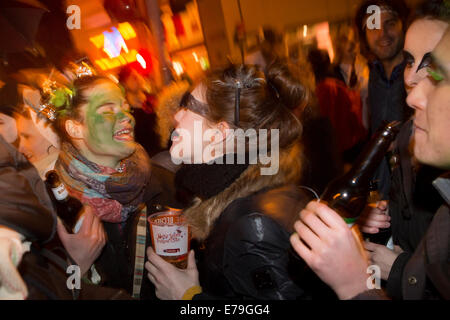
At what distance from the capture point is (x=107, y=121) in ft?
6.42

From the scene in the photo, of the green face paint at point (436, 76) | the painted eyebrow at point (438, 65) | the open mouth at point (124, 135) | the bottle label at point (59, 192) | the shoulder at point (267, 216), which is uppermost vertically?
the painted eyebrow at point (438, 65)

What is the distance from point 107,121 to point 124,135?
0.14 metres

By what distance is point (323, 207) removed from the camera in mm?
1052

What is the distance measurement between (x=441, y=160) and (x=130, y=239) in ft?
5.43

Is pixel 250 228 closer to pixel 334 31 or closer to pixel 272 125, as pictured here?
pixel 272 125

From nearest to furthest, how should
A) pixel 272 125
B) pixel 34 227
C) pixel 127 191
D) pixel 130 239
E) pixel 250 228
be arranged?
pixel 34 227 → pixel 250 228 → pixel 272 125 → pixel 130 239 → pixel 127 191

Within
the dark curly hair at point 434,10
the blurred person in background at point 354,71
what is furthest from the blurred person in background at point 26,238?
the blurred person in background at point 354,71

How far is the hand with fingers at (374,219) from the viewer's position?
1676 mm

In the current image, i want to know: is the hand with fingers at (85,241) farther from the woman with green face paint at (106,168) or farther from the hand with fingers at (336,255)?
the hand with fingers at (336,255)

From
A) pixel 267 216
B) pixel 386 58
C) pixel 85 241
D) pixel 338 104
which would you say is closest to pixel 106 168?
pixel 85 241

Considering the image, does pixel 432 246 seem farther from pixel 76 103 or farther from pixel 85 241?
pixel 76 103

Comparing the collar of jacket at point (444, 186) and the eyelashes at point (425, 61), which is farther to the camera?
the eyelashes at point (425, 61)

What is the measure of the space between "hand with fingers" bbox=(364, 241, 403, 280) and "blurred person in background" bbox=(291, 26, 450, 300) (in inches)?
17.1
